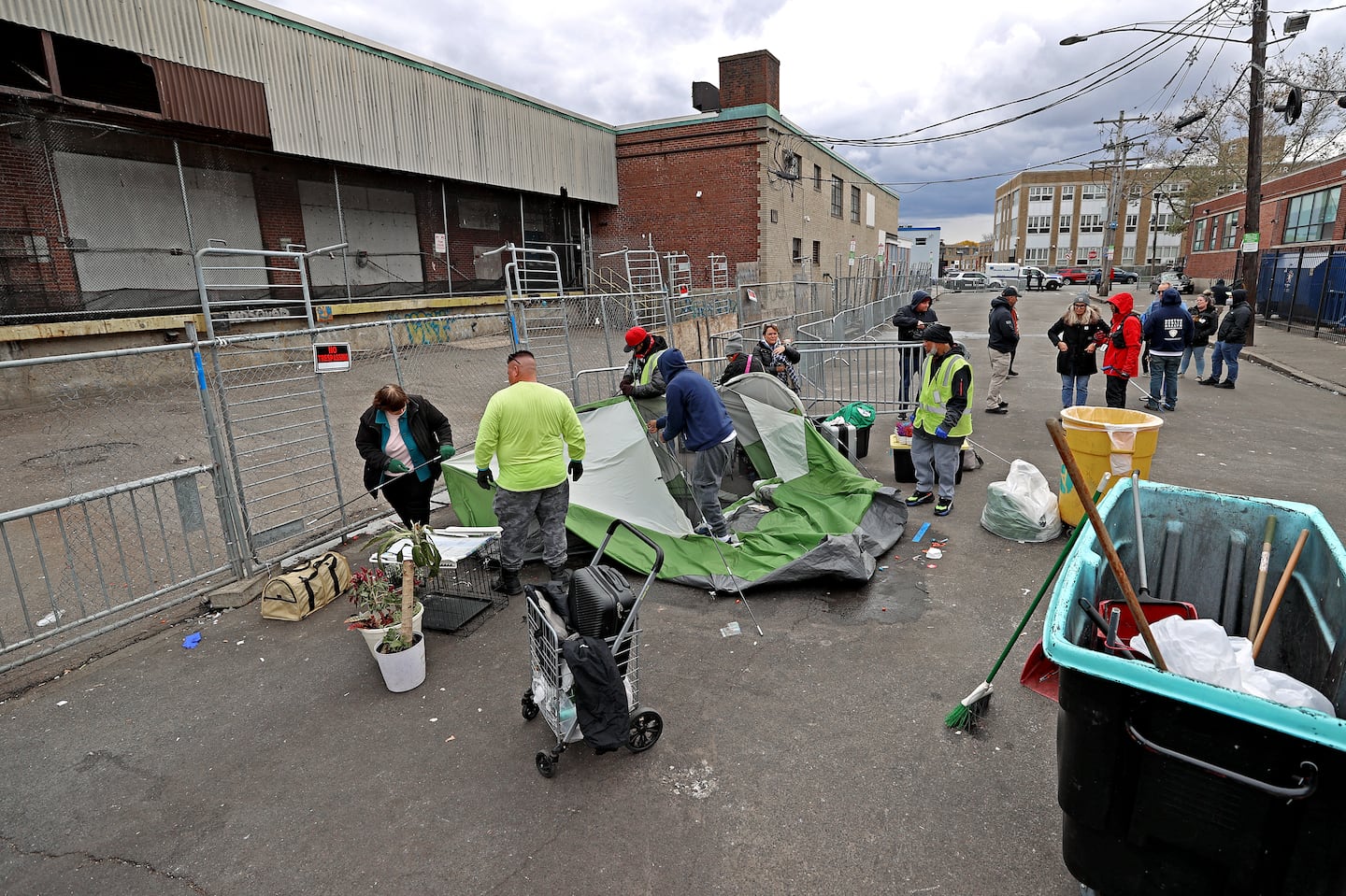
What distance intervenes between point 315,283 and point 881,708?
18.3 meters

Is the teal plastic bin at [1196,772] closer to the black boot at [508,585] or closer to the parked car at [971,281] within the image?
the black boot at [508,585]

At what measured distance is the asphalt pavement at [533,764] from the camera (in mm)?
2906

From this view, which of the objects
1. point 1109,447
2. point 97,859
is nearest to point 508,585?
point 97,859

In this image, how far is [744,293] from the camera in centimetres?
2219

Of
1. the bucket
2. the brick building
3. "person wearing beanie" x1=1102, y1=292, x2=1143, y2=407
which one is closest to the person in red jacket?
"person wearing beanie" x1=1102, y1=292, x2=1143, y2=407

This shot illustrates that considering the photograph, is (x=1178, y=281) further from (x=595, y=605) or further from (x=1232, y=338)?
(x=595, y=605)

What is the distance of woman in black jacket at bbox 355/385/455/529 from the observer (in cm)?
557

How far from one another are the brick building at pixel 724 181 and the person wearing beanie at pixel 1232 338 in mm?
14229

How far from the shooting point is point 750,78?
80.2 ft

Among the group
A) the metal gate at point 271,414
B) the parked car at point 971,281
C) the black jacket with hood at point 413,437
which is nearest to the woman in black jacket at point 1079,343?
the black jacket with hood at point 413,437

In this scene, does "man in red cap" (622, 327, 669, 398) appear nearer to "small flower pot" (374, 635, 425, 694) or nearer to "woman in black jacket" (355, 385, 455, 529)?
"woman in black jacket" (355, 385, 455, 529)

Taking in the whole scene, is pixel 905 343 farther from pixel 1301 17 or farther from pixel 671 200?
pixel 671 200

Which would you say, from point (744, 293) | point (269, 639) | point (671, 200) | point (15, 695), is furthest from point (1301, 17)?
point (15, 695)

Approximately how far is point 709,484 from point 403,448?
261 centimetres
